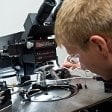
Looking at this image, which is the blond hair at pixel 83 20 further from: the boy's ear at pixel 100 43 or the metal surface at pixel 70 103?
the metal surface at pixel 70 103

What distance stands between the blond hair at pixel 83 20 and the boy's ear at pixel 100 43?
0.01 meters

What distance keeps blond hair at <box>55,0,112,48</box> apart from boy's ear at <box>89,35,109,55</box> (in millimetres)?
15

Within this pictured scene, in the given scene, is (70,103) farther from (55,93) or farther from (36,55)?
(36,55)

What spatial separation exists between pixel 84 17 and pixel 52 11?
1.88 feet

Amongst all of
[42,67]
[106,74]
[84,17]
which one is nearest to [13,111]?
[42,67]

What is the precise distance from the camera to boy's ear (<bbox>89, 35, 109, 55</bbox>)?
841mm

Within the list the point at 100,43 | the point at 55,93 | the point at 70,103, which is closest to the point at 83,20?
the point at 100,43

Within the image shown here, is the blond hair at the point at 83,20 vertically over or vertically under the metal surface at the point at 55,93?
over

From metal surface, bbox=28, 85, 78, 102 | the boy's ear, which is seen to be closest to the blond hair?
the boy's ear

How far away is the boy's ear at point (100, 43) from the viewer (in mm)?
841

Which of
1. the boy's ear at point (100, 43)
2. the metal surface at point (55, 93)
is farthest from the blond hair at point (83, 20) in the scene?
the metal surface at point (55, 93)

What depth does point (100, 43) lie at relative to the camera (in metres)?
0.84

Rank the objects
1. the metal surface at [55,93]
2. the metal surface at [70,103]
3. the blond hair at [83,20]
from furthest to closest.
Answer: the metal surface at [55,93] < the metal surface at [70,103] < the blond hair at [83,20]

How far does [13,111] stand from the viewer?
1167mm
